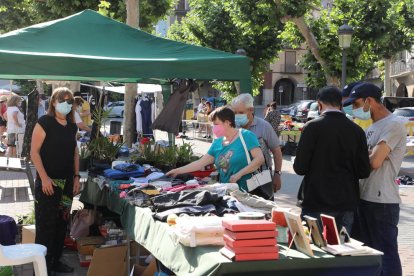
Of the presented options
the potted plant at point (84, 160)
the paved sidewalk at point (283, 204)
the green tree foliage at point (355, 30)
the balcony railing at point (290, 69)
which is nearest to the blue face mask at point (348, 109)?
the paved sidewalk at point (283, 204)

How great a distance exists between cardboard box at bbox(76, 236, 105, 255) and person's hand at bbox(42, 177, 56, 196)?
943 mm

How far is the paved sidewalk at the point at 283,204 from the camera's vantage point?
250 inches

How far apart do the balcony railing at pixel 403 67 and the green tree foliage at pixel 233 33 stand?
50.1ft

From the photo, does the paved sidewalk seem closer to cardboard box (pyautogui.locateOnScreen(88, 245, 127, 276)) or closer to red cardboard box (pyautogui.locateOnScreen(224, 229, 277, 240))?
cardboard box (pyautogui.locateOnScreen(88, 245, 127, 276))

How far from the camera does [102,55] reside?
6.17m

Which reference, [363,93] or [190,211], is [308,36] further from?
[190,211]

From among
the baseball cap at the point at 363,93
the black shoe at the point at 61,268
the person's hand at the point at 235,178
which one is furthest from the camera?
the black shoe at the point at 61,268

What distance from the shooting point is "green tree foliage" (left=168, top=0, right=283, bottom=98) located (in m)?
20.4

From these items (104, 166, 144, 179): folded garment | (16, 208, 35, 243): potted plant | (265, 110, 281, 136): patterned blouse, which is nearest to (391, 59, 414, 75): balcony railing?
(265, 110, 281, 136): patterned blouse

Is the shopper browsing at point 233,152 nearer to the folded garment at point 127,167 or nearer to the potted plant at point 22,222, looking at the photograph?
the folded garment at point 127,167

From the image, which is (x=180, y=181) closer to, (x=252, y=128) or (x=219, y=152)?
(x=219, y=152)

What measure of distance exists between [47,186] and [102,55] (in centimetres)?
153

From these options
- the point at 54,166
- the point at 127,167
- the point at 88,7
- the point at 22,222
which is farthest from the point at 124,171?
the point at 88,7

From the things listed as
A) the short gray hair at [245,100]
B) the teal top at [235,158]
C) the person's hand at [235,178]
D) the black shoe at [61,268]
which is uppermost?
the short gray hair at [245,100]
